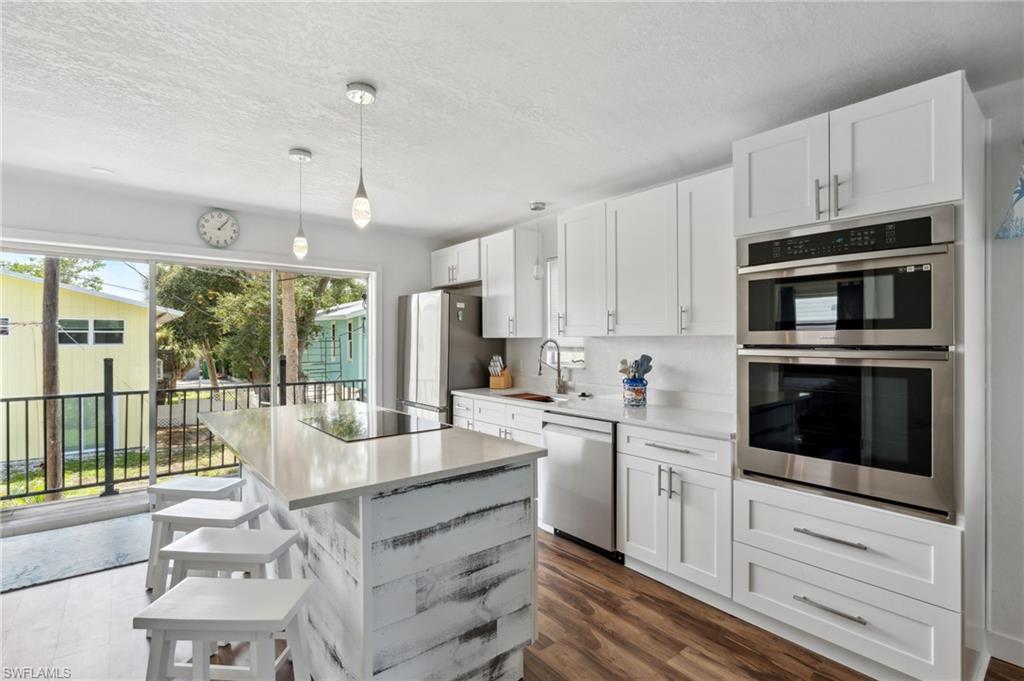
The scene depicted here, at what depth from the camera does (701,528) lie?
2469mm

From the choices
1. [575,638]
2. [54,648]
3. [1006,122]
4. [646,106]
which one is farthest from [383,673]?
[1006,122]

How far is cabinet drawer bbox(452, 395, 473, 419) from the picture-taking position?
412 centimetres

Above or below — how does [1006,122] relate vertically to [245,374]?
above

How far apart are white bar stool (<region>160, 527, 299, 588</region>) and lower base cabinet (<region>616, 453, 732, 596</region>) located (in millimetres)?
1805

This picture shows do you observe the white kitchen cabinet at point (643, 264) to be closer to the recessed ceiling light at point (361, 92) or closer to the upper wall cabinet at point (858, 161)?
the upper wall cabinet at point (858, 161)

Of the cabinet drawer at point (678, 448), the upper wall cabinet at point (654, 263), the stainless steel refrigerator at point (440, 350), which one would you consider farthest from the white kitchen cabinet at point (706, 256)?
the stainless steel refrigerator at point (440, 350)

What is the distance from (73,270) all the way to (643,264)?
4096 mm

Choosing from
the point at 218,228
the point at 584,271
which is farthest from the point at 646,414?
the point at 218,228

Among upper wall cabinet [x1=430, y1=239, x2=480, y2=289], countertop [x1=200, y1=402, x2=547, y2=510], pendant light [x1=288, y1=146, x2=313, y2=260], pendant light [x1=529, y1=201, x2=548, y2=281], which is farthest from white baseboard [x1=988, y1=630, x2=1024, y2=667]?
upper wall cabinet [x1=430, y1=239, x2=480, y2=289]

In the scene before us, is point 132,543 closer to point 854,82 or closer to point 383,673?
point 383,673

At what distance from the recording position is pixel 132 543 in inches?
127

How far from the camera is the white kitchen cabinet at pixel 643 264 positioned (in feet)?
9.53

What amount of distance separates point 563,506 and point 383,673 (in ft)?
6.02

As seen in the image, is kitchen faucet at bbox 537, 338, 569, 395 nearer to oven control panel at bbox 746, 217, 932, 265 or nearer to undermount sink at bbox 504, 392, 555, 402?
undermount sink at bbox 504, 392, 555, 402
